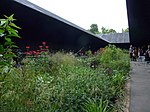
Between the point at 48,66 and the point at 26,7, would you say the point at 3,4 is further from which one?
the point at 48,66

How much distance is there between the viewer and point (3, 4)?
24.2ft

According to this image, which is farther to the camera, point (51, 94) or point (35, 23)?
point (35, 23)

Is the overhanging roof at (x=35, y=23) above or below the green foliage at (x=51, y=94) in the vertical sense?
above

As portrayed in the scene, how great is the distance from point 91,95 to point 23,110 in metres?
1.74

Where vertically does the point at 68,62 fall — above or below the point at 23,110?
above

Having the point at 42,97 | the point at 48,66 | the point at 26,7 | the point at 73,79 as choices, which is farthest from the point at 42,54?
the point at 42,97

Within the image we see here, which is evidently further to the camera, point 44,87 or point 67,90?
point 67,90

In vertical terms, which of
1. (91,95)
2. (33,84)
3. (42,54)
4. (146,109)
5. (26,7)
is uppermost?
(26,7)

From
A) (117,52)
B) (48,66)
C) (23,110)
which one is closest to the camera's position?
(23,110)

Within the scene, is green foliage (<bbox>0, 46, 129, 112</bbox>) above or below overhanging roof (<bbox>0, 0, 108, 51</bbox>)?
below

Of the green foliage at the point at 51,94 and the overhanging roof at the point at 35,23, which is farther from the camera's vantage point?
the overhanging roof at the point at 35,23

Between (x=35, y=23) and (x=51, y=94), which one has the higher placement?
(x=35, y=23)

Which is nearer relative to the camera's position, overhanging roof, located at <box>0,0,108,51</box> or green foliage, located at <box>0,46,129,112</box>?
green foliage, located at <box>0,46,129,112</box>

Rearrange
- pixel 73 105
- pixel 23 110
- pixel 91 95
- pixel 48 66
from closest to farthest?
pixel 23 110
pixel 73 105
pixel 91 95
pixel 48 66
